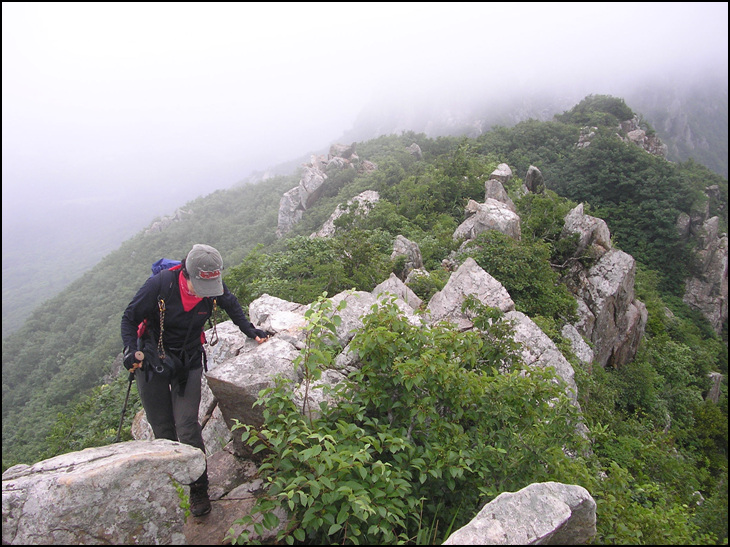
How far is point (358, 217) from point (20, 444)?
23.2m

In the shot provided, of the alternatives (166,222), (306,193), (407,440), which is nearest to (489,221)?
(407,440)

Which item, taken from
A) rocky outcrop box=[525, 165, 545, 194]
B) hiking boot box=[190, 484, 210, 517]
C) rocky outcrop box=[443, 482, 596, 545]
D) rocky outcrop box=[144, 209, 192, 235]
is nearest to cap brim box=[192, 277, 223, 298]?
hiking boot box=[190, 484, 210, 517]

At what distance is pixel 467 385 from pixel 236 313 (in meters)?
2.77

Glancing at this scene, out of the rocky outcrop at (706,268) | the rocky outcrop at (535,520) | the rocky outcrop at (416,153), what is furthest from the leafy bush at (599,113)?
the rocky outcrop at (535,520)

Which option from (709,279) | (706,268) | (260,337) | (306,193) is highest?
(260,337)

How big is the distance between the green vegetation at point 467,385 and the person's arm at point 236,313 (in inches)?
38.5

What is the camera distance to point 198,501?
338 cm

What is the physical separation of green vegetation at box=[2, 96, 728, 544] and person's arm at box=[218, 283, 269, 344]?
0.98m

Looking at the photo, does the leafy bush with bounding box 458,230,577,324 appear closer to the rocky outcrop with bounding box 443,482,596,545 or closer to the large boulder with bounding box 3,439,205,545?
the rocky outcrop with bounding box 443,482,596,545

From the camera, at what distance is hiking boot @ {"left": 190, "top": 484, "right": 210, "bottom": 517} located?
3.37 meters

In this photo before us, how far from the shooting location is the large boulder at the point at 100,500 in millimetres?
2484

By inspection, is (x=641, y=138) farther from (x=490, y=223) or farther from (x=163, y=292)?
(x=163, y=292)

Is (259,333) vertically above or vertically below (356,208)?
above

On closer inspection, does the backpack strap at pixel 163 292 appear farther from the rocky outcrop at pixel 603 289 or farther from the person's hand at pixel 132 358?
the rocky outcrop at pixel 603 289
